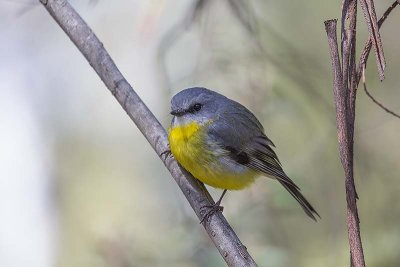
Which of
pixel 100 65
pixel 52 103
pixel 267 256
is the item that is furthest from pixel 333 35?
pixel 52 103

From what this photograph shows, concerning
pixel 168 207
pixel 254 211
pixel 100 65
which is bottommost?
pixel 254 211

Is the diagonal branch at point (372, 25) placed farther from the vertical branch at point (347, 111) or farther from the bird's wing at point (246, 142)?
the bird's wing at point (246, 142)

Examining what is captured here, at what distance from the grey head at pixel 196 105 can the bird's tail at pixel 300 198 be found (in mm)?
536

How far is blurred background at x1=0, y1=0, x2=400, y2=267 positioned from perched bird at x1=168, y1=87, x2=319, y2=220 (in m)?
0.17

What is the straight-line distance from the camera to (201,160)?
3.49 m

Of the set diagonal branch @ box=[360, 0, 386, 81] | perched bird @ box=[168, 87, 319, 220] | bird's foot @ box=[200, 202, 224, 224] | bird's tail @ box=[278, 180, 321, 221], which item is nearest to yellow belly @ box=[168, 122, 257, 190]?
perched bird @ box=[168, 87, 319, 220]

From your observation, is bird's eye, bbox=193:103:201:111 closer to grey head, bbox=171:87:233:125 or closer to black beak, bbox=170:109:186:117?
→ grey head, bbox=171:87:233:125

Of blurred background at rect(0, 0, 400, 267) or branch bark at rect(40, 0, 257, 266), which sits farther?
blurred background at rect(0, 0, 400, 267)

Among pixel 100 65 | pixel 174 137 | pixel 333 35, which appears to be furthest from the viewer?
pixel 174 137

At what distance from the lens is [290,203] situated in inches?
147

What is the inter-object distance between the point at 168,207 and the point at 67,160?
4.03 ft

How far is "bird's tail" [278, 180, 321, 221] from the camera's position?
352cm

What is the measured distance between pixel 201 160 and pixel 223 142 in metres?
0.24

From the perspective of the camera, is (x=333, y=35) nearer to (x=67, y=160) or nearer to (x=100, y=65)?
(x=100, y=65)
